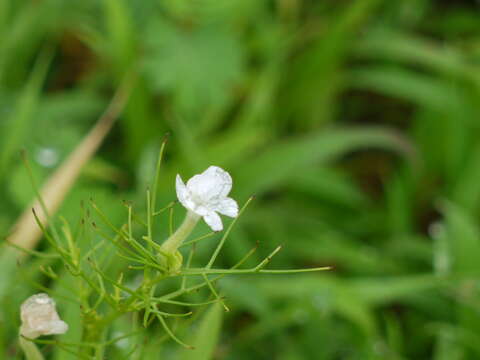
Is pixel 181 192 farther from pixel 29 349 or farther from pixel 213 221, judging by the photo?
pixel 29 349

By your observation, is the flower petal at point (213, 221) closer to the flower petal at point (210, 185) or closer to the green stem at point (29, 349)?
the flower petal at point (210, 185)

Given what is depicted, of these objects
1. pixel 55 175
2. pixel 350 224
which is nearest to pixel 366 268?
pixel 350 224

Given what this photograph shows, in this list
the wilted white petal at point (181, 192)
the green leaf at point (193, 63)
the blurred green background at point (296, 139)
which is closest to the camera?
the wilted white petal at point (181, 192)

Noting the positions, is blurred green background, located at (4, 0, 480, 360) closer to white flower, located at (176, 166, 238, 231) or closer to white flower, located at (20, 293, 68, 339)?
white flower, located at (20, 293, 68, 339)

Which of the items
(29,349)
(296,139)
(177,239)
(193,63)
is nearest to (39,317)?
(29,349)

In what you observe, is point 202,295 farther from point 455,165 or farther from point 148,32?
point 455,165

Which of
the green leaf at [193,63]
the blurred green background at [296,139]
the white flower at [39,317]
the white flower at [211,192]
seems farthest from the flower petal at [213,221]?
the green leaf at [193,63]
